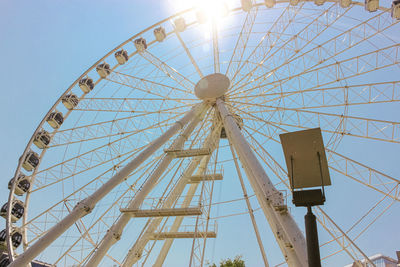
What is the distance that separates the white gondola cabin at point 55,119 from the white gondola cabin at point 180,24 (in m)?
9.77

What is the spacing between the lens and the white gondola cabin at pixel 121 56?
20672mm

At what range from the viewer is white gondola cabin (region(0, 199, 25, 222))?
16.5m

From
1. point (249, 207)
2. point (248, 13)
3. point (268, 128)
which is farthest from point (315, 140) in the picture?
point (248, 13)

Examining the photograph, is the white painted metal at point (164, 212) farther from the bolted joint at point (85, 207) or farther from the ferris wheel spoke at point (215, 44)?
the ferris wheel spoke at point (215, 44)

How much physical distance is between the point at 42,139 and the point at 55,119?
59.2 inches

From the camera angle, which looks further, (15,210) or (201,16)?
(201,16)

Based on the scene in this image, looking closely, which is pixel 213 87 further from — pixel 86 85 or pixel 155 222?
pixel 86 85

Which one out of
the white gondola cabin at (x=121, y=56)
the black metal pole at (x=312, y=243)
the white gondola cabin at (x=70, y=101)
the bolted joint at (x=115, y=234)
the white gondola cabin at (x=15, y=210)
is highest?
the white gondola cabin at (x=121, y=56)

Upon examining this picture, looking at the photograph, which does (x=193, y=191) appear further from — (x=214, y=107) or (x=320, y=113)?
(x=320, y=113)

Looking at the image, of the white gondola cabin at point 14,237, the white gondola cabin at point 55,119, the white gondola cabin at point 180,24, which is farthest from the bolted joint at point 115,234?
the white gondola cabin at point 180,24

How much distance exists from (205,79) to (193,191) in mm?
6698

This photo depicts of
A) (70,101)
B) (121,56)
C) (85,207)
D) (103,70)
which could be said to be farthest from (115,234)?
(121,56)

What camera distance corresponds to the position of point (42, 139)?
18.9 m

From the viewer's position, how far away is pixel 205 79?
1795 cm
